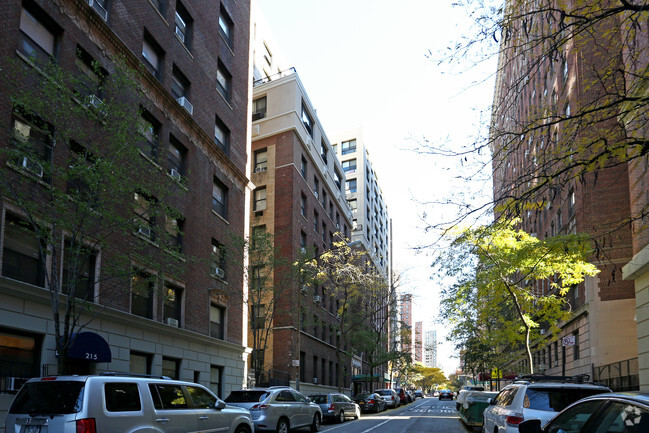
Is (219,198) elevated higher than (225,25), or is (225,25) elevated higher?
(225,25)

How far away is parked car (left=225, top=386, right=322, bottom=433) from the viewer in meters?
16.8

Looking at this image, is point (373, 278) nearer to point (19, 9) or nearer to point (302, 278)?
point (302, 278)

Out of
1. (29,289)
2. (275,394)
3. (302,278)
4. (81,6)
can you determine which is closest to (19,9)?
(81,6)

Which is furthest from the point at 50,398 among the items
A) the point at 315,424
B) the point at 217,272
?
the point at 217,272

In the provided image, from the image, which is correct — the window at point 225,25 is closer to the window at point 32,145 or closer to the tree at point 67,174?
the tree at point 67,174

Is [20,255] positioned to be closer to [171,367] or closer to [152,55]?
[171,367]

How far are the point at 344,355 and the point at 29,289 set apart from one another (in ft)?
105

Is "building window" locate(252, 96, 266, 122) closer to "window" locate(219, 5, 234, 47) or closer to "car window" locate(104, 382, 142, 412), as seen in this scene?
"window" locate(219, 5, 234, 47)

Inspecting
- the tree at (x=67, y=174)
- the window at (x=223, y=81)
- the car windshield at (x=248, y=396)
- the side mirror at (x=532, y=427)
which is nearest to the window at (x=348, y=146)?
the window at (x=223, y=81)

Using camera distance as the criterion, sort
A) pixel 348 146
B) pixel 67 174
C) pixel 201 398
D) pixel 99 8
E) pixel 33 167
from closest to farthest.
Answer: pixel 201 398 → pixel 67 174 → pixel 33 167 → pixel 99 8 → pixel 348 146

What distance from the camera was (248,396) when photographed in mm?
17484

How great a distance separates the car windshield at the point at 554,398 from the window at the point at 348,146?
72.9 m

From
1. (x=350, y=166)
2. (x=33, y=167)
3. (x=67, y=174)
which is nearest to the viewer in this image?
(x=67, y=174)

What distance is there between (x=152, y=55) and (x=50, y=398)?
17398 millimetres
